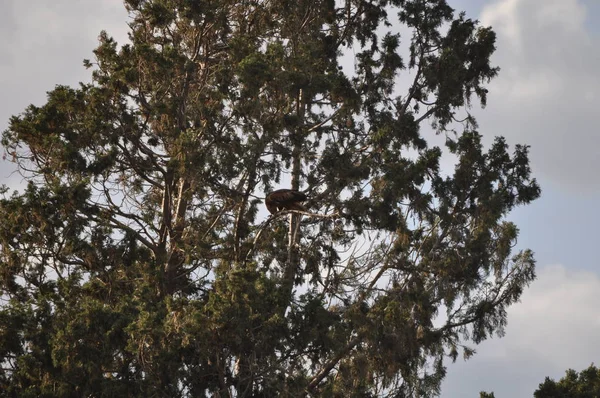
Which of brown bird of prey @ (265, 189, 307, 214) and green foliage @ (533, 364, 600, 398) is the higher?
brown bird of prey @ (265, 189, 307, 214)

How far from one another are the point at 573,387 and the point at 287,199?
6.13 m

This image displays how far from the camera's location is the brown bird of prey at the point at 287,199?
14875 millimetres

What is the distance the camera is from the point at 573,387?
1716 centimetres

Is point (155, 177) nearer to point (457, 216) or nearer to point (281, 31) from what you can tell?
point (281, 31)

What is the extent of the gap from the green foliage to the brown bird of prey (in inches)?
217

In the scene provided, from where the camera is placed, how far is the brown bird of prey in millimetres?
14875

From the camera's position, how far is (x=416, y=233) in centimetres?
1623

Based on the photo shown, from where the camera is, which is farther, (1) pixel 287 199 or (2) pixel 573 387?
(2) pixel 573 387

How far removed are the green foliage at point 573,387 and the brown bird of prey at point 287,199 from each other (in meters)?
5.51

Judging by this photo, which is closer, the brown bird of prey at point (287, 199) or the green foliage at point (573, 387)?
the brown bird of prey at point (287, 199)

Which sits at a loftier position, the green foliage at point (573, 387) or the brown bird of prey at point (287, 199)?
the brown bird of prey at point (287, 199)

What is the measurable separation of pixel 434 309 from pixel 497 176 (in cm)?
242

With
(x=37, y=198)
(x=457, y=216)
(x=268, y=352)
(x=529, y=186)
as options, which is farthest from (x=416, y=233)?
(x=37, y=198)

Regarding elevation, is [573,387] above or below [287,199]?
below
